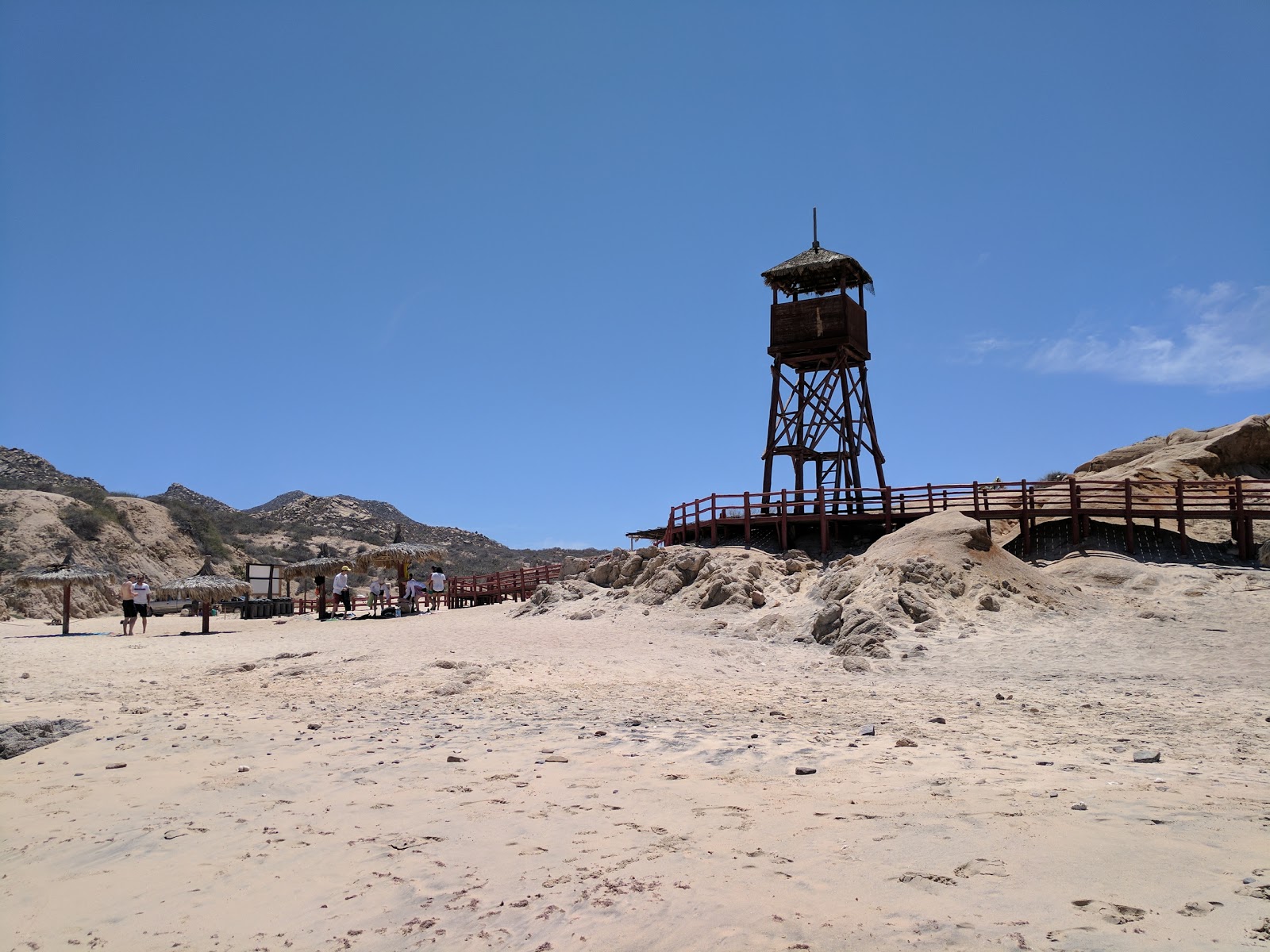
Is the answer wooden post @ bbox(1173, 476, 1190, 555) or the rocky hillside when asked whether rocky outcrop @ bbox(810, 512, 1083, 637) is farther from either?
the rocky hillside

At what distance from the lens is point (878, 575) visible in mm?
18344

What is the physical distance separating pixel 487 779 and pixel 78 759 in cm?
404

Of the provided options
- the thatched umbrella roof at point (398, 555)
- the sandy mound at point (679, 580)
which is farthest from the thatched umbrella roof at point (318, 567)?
the sandy mound at point (679, 580)

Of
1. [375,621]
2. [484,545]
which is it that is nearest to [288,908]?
[375,621]

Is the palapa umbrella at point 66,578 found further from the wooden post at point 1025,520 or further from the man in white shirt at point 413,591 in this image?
the wooden post at point 1025,520

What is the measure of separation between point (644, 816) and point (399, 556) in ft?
84.9

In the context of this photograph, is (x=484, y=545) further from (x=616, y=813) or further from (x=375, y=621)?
(x=616, y=813)

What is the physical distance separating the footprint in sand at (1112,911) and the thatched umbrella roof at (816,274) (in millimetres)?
→ 27216

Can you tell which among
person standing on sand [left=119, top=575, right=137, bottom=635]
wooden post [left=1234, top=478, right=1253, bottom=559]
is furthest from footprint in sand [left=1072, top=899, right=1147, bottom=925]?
person standing on sand [left=119, top=575, right=137, bottom=635]

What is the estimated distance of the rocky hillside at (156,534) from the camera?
35.1m

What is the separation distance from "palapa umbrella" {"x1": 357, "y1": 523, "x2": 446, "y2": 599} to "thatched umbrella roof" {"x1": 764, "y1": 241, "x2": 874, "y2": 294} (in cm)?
1508

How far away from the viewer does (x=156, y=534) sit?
44688mm

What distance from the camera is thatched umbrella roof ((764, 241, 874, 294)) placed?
2956cm

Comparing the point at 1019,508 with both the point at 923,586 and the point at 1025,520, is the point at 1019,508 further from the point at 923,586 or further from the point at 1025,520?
the point at 923,586
